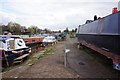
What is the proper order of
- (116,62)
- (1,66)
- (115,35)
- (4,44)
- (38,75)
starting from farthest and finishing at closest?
(4,44) → (1,66) → (38,75) → (115,35) → (116,62)

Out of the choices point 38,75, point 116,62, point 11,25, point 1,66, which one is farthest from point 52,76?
point 11,25

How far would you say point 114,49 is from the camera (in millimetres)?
5773

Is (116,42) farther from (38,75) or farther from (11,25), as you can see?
(11,25)

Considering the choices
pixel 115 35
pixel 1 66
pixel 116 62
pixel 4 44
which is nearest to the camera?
pixel 116 62

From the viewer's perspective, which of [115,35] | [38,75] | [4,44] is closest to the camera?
[115,35]

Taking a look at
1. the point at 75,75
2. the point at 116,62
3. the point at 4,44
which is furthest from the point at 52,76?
the point at 4,44

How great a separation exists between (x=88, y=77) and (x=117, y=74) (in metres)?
1.52

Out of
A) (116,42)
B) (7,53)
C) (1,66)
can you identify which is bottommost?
(1,66)

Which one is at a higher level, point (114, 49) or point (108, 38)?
point (108, 38)

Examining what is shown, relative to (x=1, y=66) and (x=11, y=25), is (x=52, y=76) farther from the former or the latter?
(x=11, y=25)

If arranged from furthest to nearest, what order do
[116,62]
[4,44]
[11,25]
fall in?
[11,25] < [4,44] < [116,62]

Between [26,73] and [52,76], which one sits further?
[26,73]

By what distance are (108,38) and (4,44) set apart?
689cm

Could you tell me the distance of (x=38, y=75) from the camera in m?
6.27
